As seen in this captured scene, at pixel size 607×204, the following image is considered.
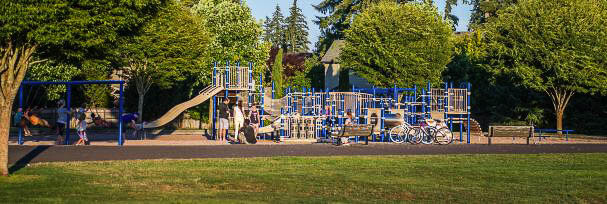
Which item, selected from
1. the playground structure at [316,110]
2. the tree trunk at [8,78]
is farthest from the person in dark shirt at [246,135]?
the tree trunk at [8,78]

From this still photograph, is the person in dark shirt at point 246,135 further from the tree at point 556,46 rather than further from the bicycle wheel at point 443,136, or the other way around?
the tree at point 556,46

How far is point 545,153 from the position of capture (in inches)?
1118

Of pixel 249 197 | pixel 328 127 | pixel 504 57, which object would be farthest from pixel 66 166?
pixel 504 57

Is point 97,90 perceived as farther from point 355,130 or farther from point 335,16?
point 335,16

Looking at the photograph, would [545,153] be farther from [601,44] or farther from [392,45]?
[392,45]

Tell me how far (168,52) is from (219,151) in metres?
21.4

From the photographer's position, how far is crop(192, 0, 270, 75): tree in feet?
194

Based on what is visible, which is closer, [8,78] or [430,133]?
[8,78]

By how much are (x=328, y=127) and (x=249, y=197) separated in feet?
72.1

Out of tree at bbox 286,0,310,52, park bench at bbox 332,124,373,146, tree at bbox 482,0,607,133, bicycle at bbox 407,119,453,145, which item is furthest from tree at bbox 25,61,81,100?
tree at bbox 286,0,310,52

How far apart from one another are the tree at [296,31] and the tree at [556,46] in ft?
303

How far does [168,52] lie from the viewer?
48562 millimetres

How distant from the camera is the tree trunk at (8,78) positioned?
18938 mm

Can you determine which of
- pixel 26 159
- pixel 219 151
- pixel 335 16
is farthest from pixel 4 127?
pixel 335 16
